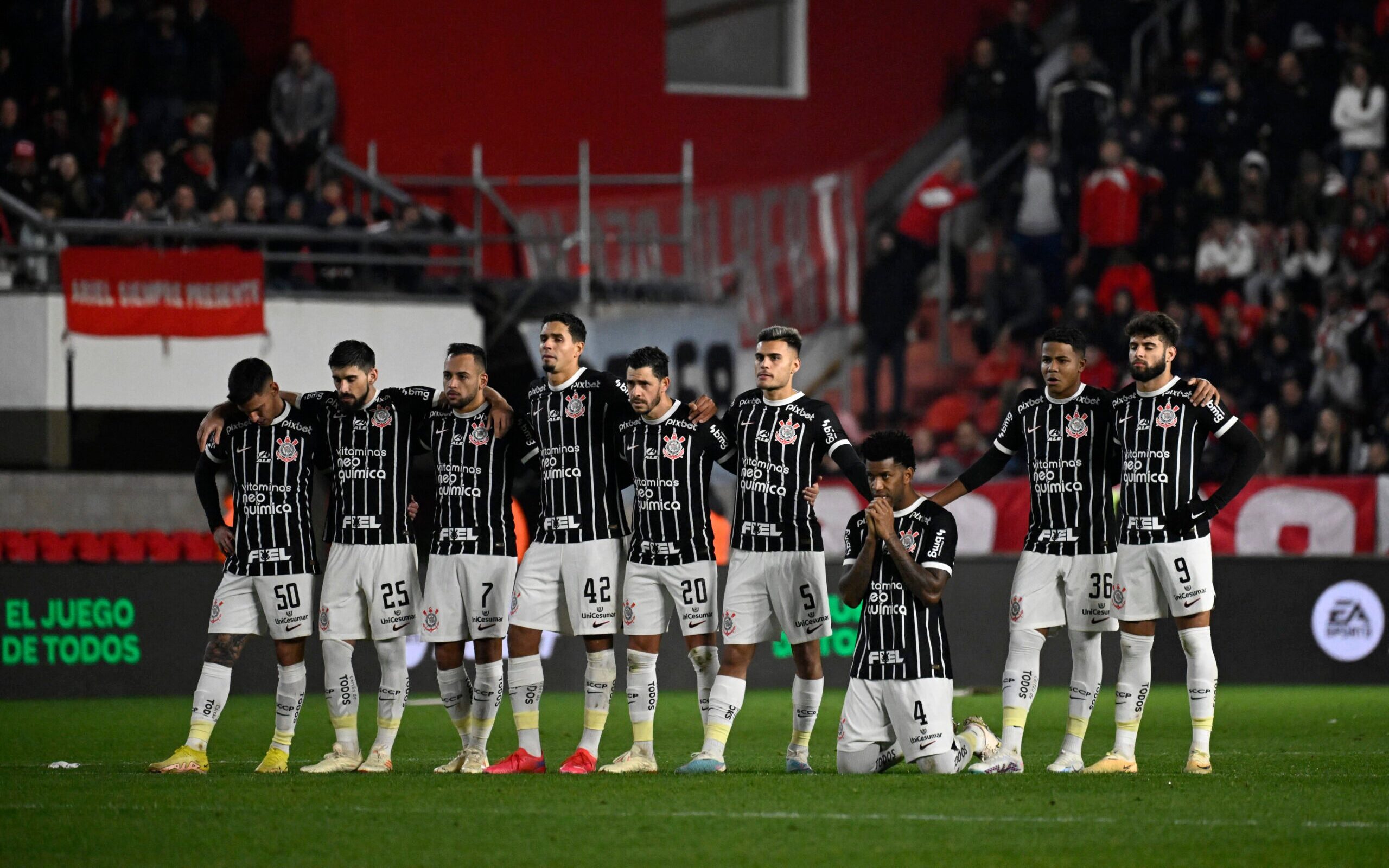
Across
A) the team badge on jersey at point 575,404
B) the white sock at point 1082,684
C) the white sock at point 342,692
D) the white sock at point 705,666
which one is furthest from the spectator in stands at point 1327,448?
the white sock at point 342,692

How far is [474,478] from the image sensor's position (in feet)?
33.2

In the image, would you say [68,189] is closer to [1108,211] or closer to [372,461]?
[372,461]

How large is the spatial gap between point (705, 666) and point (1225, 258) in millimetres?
14347

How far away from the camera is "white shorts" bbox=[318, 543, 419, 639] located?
32.9 feet

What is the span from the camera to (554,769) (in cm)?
1042

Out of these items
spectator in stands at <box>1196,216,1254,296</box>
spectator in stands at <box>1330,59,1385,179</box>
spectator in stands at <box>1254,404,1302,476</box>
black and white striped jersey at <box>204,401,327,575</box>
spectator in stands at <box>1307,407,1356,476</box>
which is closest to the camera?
black and white striped jersey at <box>204,401,327,575</box>

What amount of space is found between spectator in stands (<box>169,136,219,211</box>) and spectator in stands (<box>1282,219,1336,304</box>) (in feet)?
40.1

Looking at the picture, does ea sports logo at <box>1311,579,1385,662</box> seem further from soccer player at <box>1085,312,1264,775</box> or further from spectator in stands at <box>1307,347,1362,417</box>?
soccer player at <box>1085,312,1264,775</box>

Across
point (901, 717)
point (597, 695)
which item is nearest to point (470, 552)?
point (597, 695)

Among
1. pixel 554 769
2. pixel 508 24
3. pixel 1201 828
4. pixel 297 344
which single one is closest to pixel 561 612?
pixel 554 769

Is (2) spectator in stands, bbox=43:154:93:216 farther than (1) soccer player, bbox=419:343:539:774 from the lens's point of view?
Yes

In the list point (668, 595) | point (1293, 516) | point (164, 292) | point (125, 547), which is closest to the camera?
point (668, 595)

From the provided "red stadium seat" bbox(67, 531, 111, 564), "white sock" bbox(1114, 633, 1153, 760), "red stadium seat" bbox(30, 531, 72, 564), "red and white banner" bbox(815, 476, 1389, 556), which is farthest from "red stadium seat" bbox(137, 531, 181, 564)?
"white sock" bbox(1114, 633, 1153, 760)

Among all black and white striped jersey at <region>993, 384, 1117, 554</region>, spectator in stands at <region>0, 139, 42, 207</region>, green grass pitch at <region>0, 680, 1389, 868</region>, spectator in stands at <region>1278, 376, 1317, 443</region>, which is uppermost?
spectator in stands at <region>0, 139, 42, 207</region>
